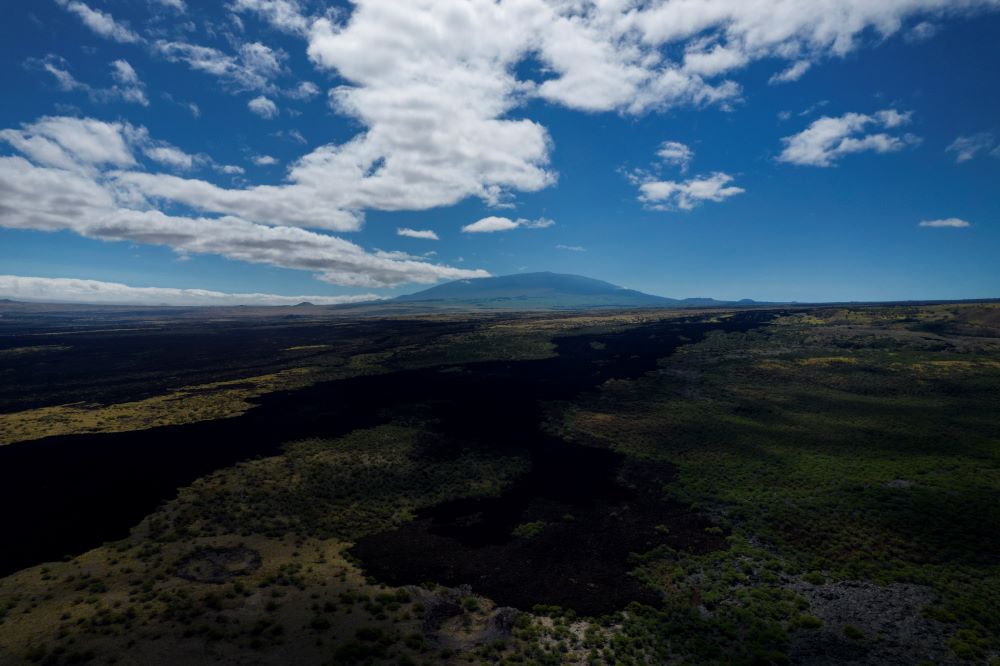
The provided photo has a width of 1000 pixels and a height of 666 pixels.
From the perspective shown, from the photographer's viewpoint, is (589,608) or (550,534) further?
(550,534)

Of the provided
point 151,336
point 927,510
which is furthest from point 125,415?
point 151,336

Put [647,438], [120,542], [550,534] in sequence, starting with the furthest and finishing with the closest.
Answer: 1. [647,438]
2. [550,534]
3. [120,542]

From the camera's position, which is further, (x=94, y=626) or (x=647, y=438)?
(x=647, y=438)

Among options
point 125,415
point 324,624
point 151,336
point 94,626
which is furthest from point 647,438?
point 151,336

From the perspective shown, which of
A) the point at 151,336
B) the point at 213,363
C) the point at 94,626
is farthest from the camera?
the point at 151,336

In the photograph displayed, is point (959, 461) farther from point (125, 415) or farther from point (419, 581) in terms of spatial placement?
point (125, 415)

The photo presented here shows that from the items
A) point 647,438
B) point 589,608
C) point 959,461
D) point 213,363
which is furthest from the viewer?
point 213,363

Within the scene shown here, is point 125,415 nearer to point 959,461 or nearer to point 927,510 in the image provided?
point 927,510

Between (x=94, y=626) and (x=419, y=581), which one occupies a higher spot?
(x=94, y=626)

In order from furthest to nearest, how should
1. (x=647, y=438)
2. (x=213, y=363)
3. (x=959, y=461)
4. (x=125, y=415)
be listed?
1. (x=213, y=363)
2. (x=125, y=415)
3. (x=647, y=438)
4. (x=959, y=461)
